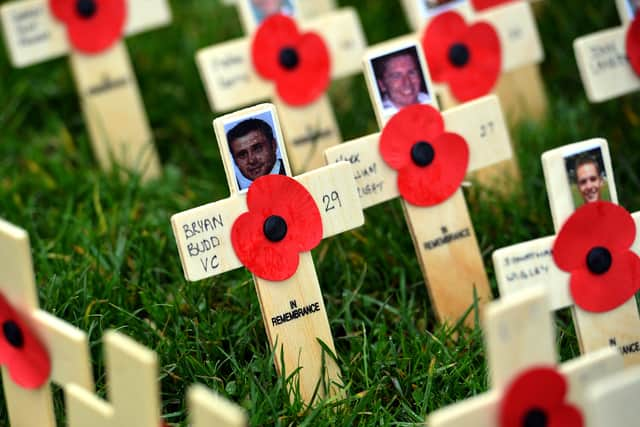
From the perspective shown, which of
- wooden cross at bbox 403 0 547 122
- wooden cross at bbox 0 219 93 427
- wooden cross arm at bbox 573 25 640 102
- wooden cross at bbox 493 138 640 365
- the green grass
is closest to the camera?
wooden cross at bbox 0 219 93 427

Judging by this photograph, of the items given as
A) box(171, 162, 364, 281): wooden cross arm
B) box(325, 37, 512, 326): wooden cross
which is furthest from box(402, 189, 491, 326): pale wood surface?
box(171, 162, 364, 281): wooden cross arm

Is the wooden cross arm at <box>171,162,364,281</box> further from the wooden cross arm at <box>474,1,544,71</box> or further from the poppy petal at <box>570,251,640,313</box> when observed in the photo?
the wooden cross arm at <box>474,1,544,71</box>

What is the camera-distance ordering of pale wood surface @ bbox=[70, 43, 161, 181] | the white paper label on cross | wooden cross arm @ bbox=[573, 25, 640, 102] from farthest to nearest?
pale wood surface @ bbox=[70, 43, 161, 181] < wooden cross arm @ bbox=[573, 25, 640, 102] < the white paper label on cross

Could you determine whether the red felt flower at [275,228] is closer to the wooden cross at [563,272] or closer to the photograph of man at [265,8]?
the wooden cross at [563,272]

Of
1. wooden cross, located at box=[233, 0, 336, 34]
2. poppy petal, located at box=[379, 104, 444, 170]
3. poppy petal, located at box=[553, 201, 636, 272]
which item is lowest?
poppy petal, located at box=[553, 201, 636, 272]

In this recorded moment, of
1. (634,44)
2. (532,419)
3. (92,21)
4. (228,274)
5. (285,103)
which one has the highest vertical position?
(92,21)

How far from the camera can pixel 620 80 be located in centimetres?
226

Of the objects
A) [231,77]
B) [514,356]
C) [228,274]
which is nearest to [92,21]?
[231,77]

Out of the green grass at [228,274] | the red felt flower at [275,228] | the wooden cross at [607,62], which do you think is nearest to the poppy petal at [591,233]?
the green grass at [228,274]

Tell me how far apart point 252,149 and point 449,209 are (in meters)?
0.48

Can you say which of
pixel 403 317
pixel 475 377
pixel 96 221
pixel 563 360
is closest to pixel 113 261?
pixel 96 221

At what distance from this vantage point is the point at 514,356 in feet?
4.59

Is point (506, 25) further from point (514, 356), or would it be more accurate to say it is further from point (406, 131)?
point (514, 356)

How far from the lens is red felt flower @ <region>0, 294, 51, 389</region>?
1650 millimetres
